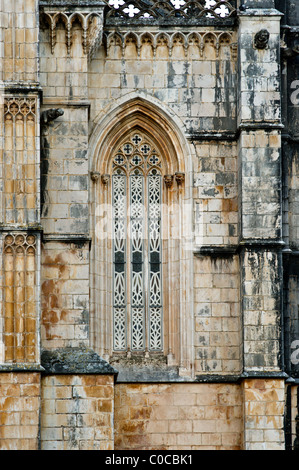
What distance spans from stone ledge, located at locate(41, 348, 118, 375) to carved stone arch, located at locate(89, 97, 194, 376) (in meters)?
0.84

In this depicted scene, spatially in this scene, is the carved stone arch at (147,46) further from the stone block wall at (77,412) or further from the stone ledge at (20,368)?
the stone ledge at (20,368)

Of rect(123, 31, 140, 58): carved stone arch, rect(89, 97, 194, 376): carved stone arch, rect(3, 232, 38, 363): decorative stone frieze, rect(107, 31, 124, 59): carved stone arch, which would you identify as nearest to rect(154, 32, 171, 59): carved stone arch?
rect(123, 31, 140, 58): carved stone arch

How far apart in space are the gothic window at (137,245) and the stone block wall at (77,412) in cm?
172

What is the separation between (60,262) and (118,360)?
87.8 inches

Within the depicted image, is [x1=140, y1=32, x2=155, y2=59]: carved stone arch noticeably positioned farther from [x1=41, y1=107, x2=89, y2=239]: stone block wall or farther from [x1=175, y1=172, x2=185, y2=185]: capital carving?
[x1=175, y1=172, x2=185, y2=185]: capital carving

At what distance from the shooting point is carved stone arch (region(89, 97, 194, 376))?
29.3 metres

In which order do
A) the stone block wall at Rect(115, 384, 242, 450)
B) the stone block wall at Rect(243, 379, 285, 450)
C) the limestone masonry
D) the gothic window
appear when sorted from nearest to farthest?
the limestone masonry < the stone block wall at Rect(243, 379, 285, 450) < the stone block wall at Rect(115, 384, 242, 450) < the gothic window

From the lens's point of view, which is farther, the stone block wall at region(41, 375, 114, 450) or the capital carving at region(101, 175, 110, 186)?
the capital carving at region(101, 175, 110, 186)

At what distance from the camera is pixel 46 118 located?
29.0m

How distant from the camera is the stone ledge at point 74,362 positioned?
28.0 meters

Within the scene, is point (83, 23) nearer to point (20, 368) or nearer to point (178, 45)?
point (178, 45)

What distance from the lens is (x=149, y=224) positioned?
30000 mm

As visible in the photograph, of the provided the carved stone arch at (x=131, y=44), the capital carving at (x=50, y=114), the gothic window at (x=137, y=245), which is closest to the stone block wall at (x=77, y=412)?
the gothic window at (x=137, y=245)
